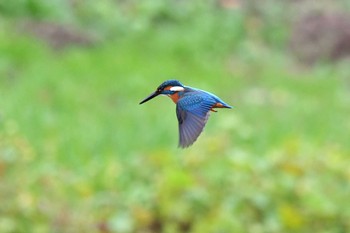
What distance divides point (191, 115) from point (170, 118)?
25.2 feet

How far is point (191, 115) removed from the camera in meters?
1.76

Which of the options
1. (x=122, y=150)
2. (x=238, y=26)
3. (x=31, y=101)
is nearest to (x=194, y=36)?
(x=238, y=26)

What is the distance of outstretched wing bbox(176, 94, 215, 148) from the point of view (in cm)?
174

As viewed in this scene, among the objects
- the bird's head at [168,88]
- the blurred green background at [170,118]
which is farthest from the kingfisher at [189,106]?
the blurred green background at [170,118]

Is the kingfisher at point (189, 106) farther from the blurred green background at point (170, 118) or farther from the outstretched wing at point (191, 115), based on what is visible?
the blurred green background at point (170, 118)

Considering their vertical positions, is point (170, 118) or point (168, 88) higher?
point (170, 118)

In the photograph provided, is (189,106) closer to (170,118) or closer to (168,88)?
(168,88)

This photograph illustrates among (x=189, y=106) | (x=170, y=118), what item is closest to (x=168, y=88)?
(x=189, y=106)

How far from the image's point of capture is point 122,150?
840 centimetres

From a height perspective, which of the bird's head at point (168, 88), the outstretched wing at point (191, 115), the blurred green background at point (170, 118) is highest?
the blurred green background at point (170, 118)

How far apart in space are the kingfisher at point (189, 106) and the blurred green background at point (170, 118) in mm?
4697

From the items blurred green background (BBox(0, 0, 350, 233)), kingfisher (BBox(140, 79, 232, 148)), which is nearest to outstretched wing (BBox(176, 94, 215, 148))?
kingfisher (BBox(140, 79, 232, 148))

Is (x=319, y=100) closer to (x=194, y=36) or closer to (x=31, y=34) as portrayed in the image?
(x=194, y=36)

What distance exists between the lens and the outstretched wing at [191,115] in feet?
5.72
